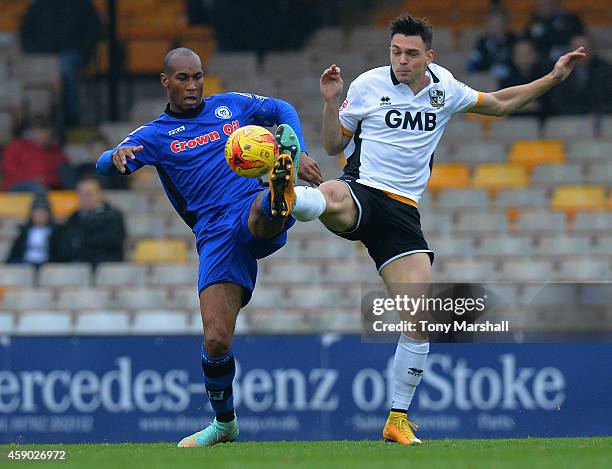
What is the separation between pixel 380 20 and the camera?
1877cm

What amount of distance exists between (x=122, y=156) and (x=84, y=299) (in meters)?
6.17

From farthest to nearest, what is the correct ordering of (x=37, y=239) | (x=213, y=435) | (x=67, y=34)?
(x=67, y=34)
(x=37, y=239)
(x=213, y=435)

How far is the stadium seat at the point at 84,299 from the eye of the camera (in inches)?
579

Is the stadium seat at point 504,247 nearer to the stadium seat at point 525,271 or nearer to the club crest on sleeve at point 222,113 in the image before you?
the stadium seat at point 525,271

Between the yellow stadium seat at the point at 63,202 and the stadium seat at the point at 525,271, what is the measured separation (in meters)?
4.93

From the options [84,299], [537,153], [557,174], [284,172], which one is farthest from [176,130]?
[537,153]

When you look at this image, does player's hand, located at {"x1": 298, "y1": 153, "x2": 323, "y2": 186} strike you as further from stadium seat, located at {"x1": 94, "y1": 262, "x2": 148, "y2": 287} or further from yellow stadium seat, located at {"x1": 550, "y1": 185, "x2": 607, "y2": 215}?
yellow stadium seat, located at {"x1": 550, "y1": 185, "x2": 607, "y2": 215}

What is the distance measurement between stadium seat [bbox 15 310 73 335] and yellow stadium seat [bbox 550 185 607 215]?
5522 mm

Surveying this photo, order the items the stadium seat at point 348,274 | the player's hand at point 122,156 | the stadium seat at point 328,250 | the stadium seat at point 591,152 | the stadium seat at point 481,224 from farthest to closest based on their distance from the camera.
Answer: the stadium seat at point 591,152 < the stadium seat at point 481,224 < the stadium seat at point 328,250 < the stadium seat at point 348,274 < the player's hand at point 122,156

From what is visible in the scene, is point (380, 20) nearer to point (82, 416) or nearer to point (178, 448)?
point (82, 416)

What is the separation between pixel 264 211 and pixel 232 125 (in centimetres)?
94

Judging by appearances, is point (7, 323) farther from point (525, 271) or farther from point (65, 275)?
point (525, 271)

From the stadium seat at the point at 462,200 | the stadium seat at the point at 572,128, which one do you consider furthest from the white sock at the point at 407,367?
the stadium seat at the point at 572,128

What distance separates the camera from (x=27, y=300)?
1494 cm
